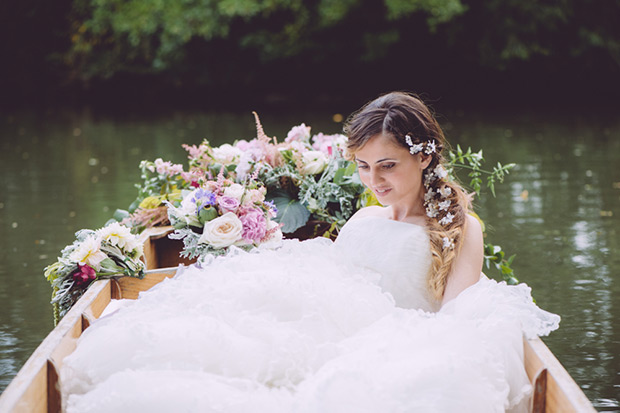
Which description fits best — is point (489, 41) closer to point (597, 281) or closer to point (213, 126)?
point (213, 126)

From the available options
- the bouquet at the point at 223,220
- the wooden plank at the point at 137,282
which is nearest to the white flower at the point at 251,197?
the bouquet at the point at 223,220

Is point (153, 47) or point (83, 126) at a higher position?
point (153, 47)

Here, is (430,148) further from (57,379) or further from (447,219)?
(57,379)

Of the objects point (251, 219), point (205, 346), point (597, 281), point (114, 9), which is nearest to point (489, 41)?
point (114, 9)

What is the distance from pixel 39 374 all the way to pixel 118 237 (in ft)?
4.15

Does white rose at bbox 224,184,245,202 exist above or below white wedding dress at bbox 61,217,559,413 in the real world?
above

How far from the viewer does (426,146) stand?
2.76 metres

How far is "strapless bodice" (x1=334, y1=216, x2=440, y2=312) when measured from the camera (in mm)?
2729

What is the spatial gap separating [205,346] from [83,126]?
14.3 metres

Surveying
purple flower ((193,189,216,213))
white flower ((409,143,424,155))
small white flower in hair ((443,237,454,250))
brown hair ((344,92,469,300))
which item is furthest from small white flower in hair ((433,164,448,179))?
purple flower ((193,189,216,213))

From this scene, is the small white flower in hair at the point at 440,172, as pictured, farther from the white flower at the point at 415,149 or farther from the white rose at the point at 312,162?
the white rose at the point at 312,162

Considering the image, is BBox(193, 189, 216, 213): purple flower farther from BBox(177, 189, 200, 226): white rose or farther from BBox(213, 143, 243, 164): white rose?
BBox(213, 143, 243, 164): white rose

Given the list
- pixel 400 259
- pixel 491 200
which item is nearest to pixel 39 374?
pixel 400 259

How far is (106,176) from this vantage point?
32.5ft
